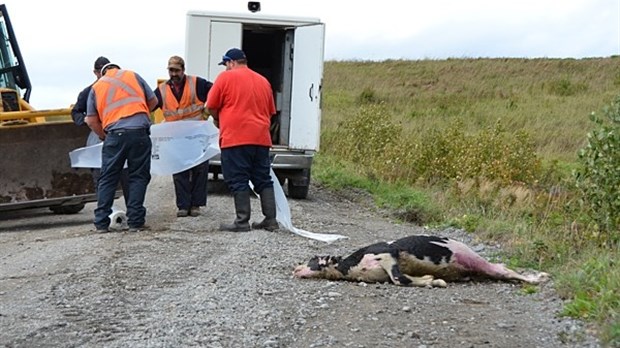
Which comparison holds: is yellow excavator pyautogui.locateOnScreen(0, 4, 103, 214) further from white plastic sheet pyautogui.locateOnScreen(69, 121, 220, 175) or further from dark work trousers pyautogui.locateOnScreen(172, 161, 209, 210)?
dark work trousers pyautogui.locateOnScreen(172, 161, 209, 210)

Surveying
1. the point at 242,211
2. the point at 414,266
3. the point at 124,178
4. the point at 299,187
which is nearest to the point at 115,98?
the point at 124,178

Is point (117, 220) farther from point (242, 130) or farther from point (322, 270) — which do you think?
point (322, 270)

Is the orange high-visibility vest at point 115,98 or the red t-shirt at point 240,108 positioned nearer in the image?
the red t-shirt at point 240,108

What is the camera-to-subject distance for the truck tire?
14.4 m

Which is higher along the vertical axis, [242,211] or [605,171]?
[605,171]

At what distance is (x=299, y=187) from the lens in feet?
47.5

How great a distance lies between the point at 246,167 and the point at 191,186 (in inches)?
61.2

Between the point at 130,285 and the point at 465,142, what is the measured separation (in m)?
11.1

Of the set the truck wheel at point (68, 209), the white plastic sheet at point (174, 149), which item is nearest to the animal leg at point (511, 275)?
the white plastic sheet at point (174, 149)

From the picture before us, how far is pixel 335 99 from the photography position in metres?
40.0

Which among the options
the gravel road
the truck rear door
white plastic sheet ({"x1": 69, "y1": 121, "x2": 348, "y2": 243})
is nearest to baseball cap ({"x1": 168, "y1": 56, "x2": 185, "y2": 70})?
white plastic sheet ({"x1": 69, "y1": 121, "x2": 348, "y2": 243})

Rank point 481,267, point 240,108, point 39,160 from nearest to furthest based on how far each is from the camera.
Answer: point 481,267 < point 240,108 < point 39,160

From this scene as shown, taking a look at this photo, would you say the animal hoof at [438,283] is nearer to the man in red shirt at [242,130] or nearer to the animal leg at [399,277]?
the animal leg at [399,277]

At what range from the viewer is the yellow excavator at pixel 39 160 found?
11.6m
